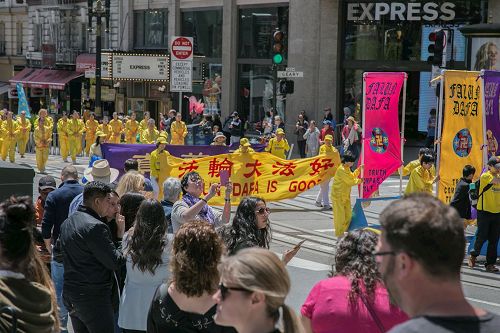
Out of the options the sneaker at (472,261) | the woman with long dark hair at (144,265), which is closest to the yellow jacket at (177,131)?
the sneaker at (472,261)

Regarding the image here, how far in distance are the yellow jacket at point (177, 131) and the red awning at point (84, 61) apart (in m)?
16.8

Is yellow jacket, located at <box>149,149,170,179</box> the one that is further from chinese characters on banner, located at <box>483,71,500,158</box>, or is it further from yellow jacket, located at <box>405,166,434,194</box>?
chinese characters on banner, located at <box>483,71,500,158</box>

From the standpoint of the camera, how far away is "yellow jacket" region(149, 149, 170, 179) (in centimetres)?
1727

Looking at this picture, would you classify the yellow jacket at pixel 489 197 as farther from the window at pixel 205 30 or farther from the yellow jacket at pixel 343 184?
the window at pixel 205 30

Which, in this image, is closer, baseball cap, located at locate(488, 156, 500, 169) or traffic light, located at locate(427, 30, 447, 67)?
baseball cap, located at locate(488, 156, 500, 169)

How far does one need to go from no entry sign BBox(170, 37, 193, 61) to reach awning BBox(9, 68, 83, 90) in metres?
24.6

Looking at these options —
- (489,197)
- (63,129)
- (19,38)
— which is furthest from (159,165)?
(19,38)

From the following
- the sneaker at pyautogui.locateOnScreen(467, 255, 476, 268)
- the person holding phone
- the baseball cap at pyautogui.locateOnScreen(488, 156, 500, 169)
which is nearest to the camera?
the person holding phone

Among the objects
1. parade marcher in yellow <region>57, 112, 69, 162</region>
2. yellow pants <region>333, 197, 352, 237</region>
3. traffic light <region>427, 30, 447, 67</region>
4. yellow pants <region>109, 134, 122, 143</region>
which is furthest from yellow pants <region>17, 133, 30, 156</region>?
yellow pants <region>333, 197, 352, 237</region>

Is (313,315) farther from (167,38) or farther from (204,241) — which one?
(167,38)

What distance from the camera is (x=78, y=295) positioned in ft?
21.3

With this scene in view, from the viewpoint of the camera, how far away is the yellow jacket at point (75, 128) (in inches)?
1185

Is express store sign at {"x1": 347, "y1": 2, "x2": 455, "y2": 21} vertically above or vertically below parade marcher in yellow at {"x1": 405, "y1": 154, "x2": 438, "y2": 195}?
above

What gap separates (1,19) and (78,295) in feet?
183
